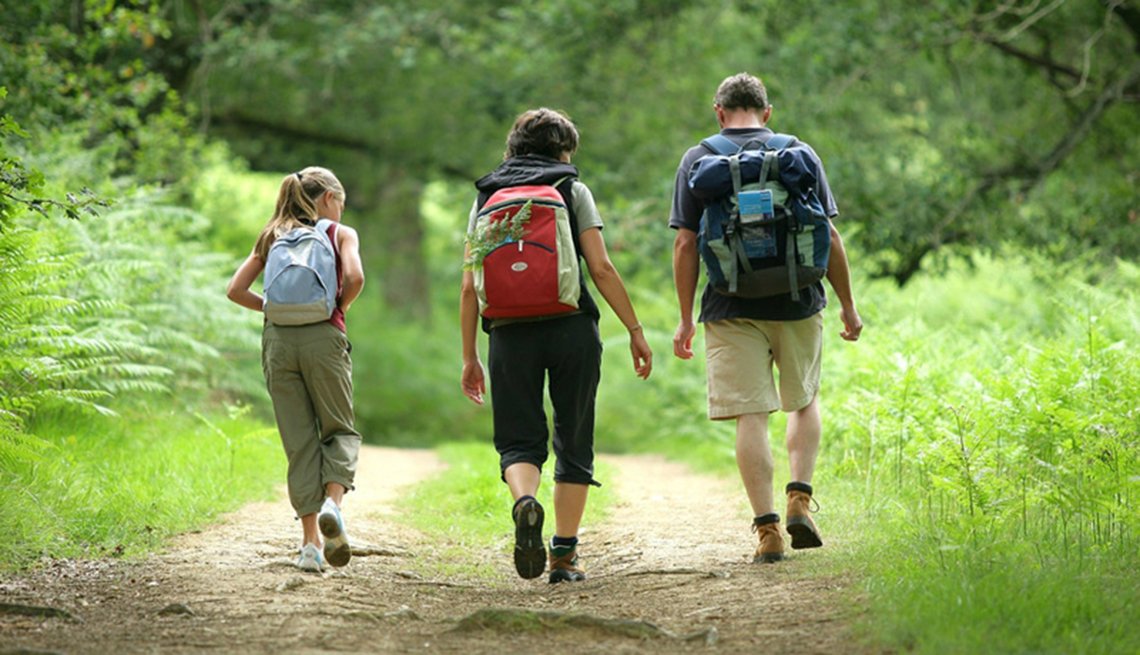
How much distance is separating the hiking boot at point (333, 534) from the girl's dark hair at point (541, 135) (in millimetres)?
1789

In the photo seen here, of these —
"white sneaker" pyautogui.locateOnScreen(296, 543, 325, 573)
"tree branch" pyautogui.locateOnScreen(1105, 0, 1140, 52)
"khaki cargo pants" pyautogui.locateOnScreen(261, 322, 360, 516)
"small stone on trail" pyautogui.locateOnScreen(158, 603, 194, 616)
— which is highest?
"tree branch" pyautogui.locateOnScreen(1105, 0, 1140, 52)

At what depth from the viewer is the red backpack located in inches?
217

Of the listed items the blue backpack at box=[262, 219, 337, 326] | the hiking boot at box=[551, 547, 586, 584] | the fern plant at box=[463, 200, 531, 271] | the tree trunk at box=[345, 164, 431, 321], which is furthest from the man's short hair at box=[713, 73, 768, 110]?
the tree trunk at box=[345, 164, 431, 321]

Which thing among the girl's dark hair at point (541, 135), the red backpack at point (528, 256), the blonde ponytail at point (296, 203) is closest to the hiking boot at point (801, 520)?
the red backpack at point (528, 256)

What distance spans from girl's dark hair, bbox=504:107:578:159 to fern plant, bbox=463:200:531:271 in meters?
0.43

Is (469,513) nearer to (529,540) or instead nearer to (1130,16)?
(529,540)

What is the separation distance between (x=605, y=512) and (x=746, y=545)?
5.84 feet

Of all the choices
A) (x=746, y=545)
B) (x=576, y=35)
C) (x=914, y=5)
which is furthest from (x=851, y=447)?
(x=576, y=35)

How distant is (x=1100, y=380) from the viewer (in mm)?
7012

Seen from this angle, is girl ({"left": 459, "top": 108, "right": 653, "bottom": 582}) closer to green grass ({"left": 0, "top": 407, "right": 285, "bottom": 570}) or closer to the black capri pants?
the black capri pants

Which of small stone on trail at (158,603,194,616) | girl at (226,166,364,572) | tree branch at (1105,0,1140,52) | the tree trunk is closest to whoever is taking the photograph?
small stone on trail at (158,603,194,616)

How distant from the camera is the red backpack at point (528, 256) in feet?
18.1

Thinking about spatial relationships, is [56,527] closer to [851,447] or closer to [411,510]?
[411,510]

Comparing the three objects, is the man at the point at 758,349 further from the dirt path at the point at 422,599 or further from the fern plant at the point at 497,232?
the fern plant at the point at 497,232
